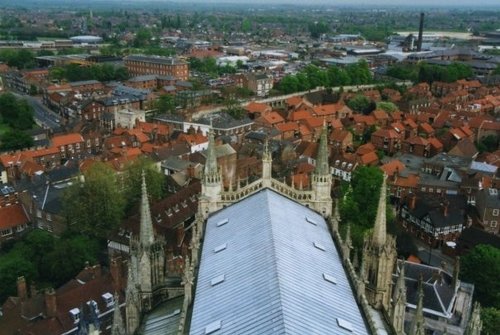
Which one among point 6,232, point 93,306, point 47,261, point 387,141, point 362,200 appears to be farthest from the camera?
point 387,141

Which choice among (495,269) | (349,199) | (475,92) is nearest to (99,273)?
(349,199)

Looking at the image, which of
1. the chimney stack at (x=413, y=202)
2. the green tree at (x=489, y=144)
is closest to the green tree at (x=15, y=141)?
the chimney stack at (x=413, y=202)

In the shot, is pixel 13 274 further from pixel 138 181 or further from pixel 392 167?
pixel 392 167

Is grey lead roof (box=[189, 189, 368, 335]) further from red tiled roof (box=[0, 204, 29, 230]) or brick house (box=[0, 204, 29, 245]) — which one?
red tiled roof (box=[0, 204, 29, 230])

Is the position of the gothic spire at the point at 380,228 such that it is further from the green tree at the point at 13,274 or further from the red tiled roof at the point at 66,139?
the red tiled roof at the point at 66,139

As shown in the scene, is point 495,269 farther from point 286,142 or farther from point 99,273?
point 286,142

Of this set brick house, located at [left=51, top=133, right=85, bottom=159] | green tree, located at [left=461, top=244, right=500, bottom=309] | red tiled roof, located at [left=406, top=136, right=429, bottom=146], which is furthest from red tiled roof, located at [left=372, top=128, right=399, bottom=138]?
brick house, located at [left=51, top=133, right=85, bottom=159]

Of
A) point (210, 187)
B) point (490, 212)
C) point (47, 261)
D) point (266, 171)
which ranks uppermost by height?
point (266, 171)

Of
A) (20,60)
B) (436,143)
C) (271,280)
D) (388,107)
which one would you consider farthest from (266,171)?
(20,60)
